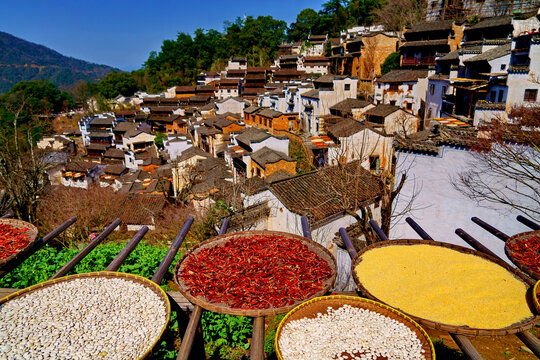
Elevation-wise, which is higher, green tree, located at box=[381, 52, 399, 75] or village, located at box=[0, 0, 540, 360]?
green tree, located at box=[381, 52, 399, 75]

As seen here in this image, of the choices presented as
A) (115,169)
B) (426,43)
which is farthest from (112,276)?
(115,169)

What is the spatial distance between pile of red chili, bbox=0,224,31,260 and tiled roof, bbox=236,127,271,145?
20334mm

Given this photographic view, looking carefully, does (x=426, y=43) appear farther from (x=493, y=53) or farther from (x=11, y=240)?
(x=11, y=240)

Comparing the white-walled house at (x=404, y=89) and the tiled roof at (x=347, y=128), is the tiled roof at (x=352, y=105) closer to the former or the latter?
the tiled roof at (x=347, y=128)

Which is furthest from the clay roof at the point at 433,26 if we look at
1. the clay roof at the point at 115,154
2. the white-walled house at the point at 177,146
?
the clay roof at the point at 115,154

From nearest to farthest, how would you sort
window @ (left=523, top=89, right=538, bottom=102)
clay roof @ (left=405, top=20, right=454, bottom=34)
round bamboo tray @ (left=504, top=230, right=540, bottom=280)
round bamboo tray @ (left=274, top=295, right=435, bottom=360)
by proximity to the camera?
round bamboo tray @ (left=274, top=295, right=435, bottom=360) → round bamboo tray @ (left=504, top=230, right=540, bottom=280) → window @ (left=523, top=89, right=538, bottom=102) → clay roof @ (left=405, top=20, right=454, bottom=34)

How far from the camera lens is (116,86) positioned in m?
67.2

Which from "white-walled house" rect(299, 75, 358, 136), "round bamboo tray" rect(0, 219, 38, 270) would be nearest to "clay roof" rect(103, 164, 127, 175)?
"white-walled house" rect(299, 75, 358, 136)

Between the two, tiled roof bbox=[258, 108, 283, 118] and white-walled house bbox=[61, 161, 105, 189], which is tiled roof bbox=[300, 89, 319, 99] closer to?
tiled roof bbox=[258, 108, 283, 118]

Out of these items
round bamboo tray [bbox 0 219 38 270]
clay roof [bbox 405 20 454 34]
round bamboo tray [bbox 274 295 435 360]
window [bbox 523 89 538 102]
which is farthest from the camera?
clay roof [bbox 405 20 454 34]

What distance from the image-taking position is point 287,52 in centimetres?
6172

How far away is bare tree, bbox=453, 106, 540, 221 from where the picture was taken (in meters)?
10.3

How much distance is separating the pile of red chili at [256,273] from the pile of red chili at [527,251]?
230 centimetres

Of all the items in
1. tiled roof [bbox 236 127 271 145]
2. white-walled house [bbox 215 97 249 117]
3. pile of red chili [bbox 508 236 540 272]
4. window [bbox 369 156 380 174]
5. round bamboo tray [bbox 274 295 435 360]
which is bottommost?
window [bbox 369 156 380 174]
